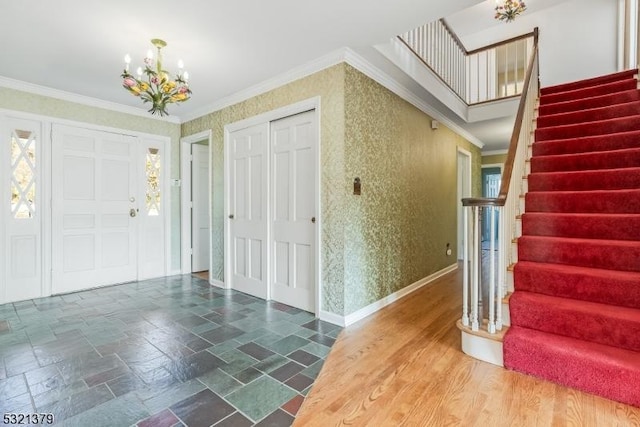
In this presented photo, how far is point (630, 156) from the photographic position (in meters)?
2.82

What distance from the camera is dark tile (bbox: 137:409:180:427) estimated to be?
1.52 meters

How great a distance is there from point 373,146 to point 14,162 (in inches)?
162

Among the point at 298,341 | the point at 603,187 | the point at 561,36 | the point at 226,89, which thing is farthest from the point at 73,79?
the point at 561,36

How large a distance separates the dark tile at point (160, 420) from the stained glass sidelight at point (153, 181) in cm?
358

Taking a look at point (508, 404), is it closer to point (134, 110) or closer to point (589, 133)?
point (589, 133)

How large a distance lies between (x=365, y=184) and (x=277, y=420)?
215cm

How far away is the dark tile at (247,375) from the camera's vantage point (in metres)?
1.93

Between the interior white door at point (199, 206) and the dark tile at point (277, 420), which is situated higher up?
the interior white door at point (199, 206)

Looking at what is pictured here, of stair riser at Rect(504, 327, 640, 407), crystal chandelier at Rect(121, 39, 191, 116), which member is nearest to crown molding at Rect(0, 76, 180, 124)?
crystal chandelier at Rect(121, 39, 191, 116)

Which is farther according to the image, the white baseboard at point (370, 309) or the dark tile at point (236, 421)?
the white baseboard at point (370, 309)

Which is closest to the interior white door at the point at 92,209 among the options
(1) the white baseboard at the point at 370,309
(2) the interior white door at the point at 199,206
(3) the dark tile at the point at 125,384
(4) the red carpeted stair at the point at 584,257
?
(2) the interior white door at the point at 199,206

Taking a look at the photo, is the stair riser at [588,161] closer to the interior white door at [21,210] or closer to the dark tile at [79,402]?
the dark tile at [79,402]

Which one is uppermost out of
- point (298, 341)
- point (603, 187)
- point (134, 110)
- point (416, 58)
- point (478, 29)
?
point (478, 29)

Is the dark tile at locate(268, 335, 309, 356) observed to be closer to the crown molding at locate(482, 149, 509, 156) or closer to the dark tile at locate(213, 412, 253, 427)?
the dark tile at locate(213, 412, 253, 427)
